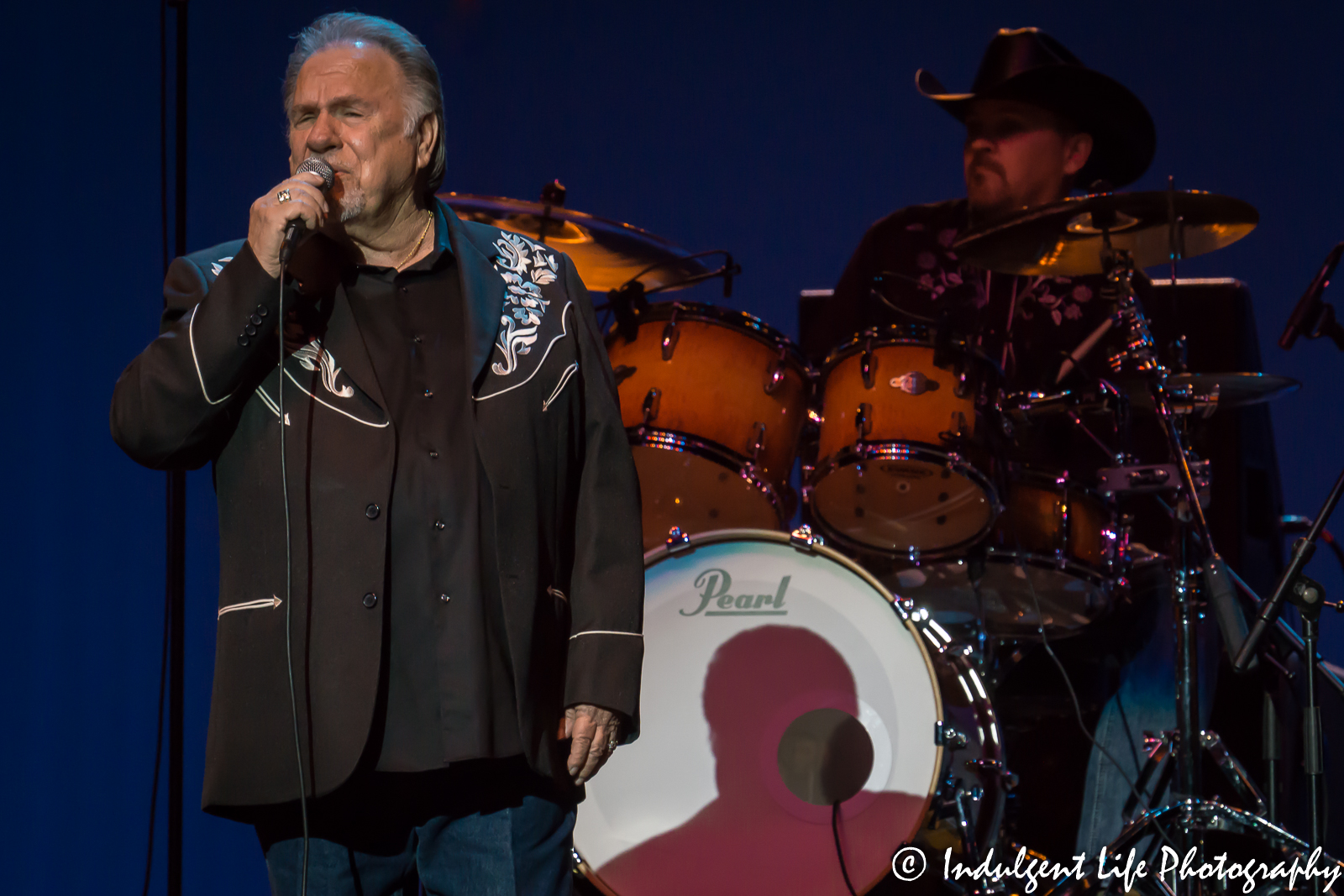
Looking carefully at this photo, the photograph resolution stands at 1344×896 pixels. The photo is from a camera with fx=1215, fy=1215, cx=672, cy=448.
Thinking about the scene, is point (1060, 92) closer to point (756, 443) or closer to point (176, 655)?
point (756, 443)

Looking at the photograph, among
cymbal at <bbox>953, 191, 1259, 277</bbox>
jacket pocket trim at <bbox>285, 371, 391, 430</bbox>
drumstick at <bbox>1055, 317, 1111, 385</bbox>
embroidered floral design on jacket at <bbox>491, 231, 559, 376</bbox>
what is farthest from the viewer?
drumstick at <bbox>1055, 317, 1111, 385</bbox>

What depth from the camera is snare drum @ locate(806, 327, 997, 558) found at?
2.85m

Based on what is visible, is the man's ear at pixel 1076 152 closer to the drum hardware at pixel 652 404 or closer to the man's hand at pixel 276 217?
the drum hardware at pixel 652 404

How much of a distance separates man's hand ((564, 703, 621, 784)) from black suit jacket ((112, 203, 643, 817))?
0.02 m

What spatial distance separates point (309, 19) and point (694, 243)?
4.45 feet

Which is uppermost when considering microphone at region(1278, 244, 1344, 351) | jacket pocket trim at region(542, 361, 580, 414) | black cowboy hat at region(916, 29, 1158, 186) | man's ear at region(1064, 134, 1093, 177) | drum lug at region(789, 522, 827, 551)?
black cowboy hat at region(916, 29, 1158, 186)

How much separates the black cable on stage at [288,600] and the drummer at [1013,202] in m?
2.41

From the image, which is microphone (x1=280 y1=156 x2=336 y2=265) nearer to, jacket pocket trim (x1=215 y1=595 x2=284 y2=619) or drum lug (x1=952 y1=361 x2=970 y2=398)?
jacket pocket trim (x1=215 y1=595 x2=284 y2=619)

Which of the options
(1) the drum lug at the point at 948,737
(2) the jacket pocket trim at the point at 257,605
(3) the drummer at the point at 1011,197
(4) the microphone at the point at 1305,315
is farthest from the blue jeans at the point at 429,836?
(3) the drummer at the point at 1011,197

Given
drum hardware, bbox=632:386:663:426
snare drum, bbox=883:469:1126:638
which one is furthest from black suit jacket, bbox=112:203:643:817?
snare drum, bbox=883:469:1126:638

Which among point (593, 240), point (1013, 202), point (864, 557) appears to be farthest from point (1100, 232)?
point (593, 240)

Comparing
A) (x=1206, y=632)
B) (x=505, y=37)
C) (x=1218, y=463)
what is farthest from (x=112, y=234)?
(x=1218, y=463)

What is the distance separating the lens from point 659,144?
4.02 metres

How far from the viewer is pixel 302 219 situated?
1.31 metres
